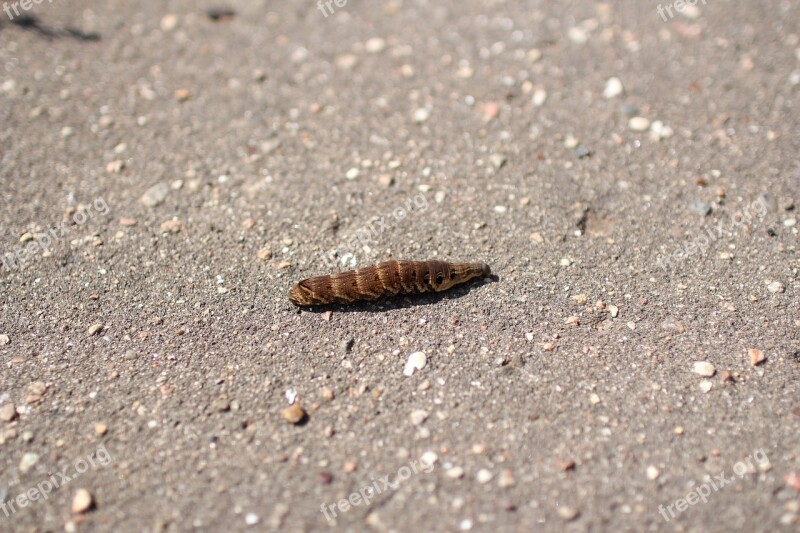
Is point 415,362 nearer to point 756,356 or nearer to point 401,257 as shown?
point 401,257

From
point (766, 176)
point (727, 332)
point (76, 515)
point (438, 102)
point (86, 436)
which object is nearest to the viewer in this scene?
point (76, 515)

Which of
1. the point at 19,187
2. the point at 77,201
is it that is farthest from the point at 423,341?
the point at 19,187

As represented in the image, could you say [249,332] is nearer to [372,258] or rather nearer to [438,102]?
[372,258]

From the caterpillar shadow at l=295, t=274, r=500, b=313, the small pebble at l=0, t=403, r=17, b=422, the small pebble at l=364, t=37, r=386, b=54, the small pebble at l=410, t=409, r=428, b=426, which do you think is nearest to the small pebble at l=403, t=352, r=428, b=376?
the small pebble at l=410, t=409, r=428, b=426

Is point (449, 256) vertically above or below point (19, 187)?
below

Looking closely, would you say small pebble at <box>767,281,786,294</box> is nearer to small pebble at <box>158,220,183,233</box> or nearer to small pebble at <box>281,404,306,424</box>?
small pebble at <box>281,404,306,424</box>

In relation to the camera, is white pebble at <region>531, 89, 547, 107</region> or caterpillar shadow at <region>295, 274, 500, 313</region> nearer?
caterpillar shadow at <region>295, 274, 500, 313</region>

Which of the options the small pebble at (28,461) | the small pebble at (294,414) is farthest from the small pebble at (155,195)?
the small pebble at (294,414)

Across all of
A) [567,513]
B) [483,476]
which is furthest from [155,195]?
[567,513]
